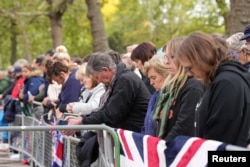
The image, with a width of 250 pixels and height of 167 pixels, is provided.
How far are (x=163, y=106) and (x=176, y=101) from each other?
8.5 inches

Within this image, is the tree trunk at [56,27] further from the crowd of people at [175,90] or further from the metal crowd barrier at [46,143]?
the crowd of people at [175,90]

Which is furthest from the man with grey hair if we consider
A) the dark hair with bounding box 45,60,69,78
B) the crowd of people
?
the dark hair with bounding box 45,60,69,78

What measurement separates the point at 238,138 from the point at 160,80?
1565 mm

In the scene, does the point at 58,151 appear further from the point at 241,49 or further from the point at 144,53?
the point at 241,49

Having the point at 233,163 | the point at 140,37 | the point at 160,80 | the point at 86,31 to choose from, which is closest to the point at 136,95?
the point at 160,80

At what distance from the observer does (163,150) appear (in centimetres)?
430

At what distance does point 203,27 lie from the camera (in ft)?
107

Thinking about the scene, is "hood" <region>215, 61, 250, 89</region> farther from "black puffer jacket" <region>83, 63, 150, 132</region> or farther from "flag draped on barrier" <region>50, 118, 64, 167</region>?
"flag draped on barrier" <region>50, 118, 64, 167</region>

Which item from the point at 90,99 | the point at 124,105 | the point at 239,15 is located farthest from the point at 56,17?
the point at 124,105

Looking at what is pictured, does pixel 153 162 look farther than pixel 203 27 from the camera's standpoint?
No

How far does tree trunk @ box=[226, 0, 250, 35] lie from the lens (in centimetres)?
967

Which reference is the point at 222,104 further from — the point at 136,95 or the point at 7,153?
the point at 7,153

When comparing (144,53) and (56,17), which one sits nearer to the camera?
(144,53)

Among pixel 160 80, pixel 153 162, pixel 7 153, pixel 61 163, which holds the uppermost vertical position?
pixel 160 80
